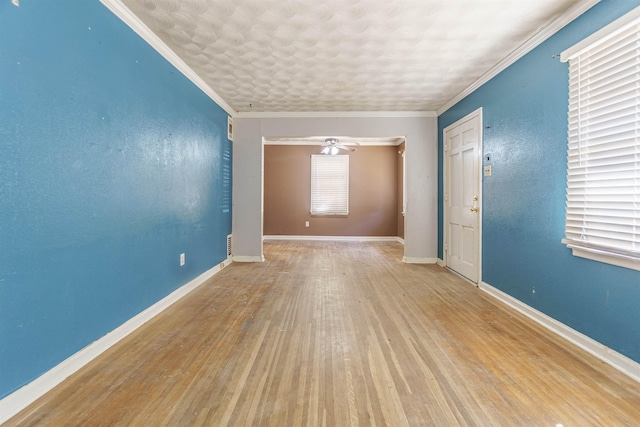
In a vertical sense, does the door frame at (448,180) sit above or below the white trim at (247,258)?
above

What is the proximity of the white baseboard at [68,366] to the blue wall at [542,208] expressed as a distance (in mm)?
3288

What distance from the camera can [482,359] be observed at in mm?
1848

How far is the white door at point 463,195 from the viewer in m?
3.46

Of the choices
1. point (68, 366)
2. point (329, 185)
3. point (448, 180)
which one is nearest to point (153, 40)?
point (68, 366)

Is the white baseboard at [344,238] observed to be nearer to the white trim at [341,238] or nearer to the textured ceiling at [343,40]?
the white trim at [341,238]

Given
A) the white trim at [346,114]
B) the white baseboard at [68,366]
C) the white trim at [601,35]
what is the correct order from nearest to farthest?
the white baseboard at [68,366] → the white trim at [601,35] → the white trim at [346,114]

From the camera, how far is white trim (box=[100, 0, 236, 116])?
6.55ft

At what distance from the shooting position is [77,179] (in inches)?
67.2

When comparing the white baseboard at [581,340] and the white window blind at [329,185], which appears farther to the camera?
the white window blind at [329,185]

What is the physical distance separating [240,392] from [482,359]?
5.00ft

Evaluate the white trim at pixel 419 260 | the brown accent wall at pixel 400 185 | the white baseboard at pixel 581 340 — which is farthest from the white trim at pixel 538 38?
the brown accent wall at pixel 400 185

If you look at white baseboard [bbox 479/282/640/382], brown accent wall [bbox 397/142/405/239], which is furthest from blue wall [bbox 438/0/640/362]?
brown accent wall [bbox 397/142/405/239]

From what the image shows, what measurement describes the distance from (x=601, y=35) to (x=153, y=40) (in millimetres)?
3324

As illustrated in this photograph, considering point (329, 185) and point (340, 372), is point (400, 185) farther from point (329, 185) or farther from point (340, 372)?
point (340, 372)
